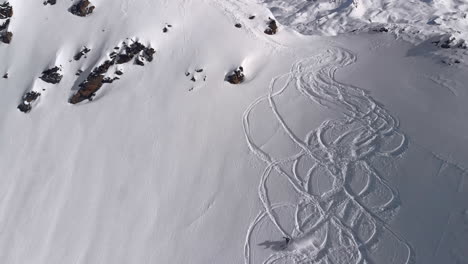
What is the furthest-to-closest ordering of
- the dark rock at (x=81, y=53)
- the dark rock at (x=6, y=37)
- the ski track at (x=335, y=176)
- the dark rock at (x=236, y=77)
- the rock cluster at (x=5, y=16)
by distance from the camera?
the rock cluster at (x=5, y=16), the dark rock at (x=6, y=37), the dark rock at (x=81, y=53), the dark rock at (x=236, y=77), the ski track at (x=335, y=176)

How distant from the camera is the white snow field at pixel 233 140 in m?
10.3

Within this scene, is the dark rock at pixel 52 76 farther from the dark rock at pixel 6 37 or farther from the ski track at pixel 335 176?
the ski track at pixel 335 176

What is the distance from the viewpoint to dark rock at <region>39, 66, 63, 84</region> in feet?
48.2

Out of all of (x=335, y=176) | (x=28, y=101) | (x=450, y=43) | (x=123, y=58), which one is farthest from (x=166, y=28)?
(x=450, y=43)

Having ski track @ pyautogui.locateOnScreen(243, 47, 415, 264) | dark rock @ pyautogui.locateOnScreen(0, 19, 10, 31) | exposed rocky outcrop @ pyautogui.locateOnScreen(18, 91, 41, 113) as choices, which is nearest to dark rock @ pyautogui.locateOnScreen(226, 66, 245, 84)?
ski track @ pyautogui.locateOnScreen(243, 47, 415, 264)

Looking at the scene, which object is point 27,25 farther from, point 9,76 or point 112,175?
point 112,175

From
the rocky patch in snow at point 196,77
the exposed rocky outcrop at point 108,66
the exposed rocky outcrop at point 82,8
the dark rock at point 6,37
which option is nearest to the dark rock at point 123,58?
the exposed rocky outcrop at point 108,66

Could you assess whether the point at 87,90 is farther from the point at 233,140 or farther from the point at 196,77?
the point at 233,140

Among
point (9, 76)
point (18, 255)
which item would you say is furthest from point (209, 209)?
point (9, 76)

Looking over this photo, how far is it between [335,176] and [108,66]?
30.9 feet

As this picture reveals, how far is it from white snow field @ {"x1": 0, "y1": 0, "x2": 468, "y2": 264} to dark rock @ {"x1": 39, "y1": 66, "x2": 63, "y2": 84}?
0.31 meters

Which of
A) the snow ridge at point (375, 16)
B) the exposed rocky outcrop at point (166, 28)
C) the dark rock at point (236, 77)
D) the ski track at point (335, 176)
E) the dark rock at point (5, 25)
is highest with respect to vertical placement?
the dark rock at point (5, 25)

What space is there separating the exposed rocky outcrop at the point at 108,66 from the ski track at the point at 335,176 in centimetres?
482

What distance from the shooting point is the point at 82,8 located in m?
15.5
